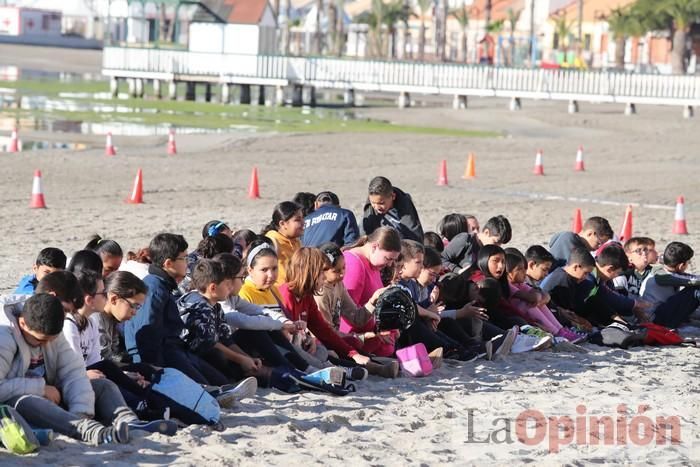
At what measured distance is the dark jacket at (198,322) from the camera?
879cm

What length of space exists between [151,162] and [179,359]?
17898 mm

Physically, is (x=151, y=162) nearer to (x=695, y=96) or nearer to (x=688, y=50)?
(x=695, y=96)

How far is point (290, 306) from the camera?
31.9 ft

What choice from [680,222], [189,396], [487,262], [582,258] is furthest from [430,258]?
[680,222]

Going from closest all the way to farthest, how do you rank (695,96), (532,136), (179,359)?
(179,359) < (532,136) < (695,96)

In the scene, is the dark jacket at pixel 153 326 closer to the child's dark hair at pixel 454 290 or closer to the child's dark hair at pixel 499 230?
the child's dark hair at pixel 454 290

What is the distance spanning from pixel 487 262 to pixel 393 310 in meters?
1.56

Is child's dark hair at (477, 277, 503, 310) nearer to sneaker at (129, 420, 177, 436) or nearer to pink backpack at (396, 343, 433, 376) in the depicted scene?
pink backpack at (396, 343, 433, 376)

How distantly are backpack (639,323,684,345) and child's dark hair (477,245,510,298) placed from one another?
1319mm

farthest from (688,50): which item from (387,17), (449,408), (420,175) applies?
(449,408)

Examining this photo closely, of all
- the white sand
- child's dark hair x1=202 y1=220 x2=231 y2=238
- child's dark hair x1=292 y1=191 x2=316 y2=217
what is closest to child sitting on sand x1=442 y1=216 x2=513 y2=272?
the white sand

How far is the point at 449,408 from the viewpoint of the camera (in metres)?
8.86

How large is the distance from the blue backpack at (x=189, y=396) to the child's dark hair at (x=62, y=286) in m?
0.70

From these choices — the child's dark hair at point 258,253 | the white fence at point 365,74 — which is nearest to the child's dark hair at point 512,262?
the child's dark hair at point 258,253
